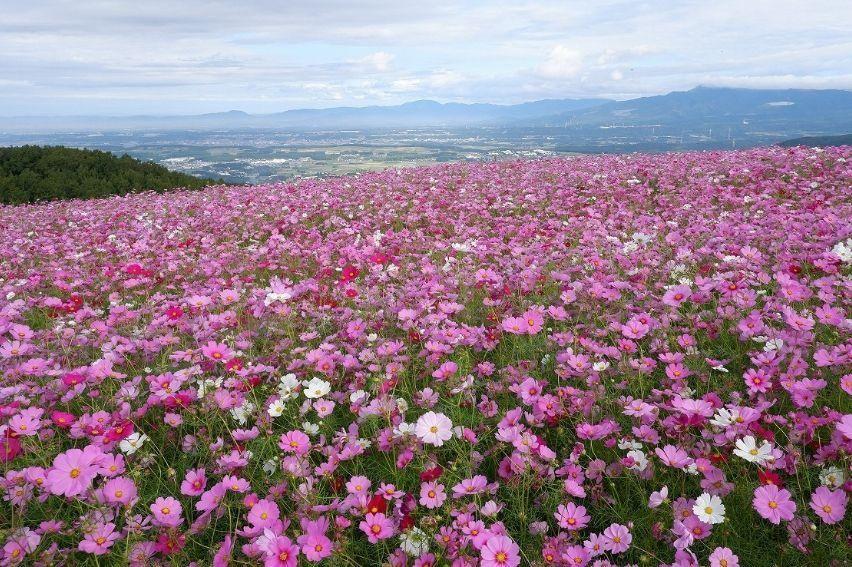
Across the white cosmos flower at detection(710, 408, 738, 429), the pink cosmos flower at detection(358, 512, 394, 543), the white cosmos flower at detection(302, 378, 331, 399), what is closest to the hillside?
the white cosmos flower at detection(302, 378, 331, 399)

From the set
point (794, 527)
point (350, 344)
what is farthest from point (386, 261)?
point (794, 527)

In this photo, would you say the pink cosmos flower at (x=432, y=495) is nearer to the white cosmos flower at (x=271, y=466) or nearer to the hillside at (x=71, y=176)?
the white cosmos flower at (x=271, y=466)

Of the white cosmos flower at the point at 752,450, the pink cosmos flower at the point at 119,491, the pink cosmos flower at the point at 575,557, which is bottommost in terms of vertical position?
the pink cosmos flower at the point at 575,557

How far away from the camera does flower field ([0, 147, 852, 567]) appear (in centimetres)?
218

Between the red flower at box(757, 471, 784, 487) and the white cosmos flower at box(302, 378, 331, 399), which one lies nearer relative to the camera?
the red flower at box(757, 471, 784, 487)

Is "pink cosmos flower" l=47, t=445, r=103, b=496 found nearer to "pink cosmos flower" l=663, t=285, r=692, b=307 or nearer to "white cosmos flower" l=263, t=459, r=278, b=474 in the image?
"white cosmos flower" l=263, t=459, r=278, b=474

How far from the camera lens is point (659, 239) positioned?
6.70m

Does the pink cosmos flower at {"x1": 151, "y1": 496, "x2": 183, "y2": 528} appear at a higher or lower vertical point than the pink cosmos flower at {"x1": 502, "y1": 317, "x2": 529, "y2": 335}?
lower

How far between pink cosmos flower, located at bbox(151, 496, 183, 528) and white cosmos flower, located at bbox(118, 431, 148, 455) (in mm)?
483

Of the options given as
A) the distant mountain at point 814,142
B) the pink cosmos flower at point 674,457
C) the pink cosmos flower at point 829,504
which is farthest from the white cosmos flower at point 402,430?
the distant mountain at point 814,142

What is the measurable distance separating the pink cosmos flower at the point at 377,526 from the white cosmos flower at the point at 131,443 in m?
1.35

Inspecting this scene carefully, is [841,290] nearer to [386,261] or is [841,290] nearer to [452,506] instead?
[452,506]

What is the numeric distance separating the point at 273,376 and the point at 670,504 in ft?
8.16

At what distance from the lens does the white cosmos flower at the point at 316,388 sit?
121 inches
